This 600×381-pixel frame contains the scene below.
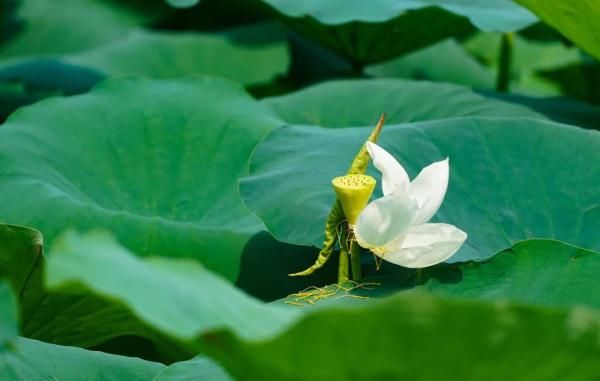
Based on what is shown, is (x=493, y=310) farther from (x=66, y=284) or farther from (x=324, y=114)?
(x=324, y=114)

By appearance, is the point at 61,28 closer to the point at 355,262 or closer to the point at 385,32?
the point at 385,32

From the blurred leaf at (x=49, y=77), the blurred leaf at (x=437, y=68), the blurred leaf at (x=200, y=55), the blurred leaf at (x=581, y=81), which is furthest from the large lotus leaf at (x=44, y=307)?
the blurred leaf at (x=581, y=81)

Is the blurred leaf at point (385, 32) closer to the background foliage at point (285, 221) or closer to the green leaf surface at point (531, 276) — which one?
the background foliage at point (285, 221)

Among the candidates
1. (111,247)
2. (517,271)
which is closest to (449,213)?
(517,271)

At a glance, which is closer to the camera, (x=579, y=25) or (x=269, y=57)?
(x=579, y=25)

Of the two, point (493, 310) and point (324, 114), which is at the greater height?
point (493, 310)
